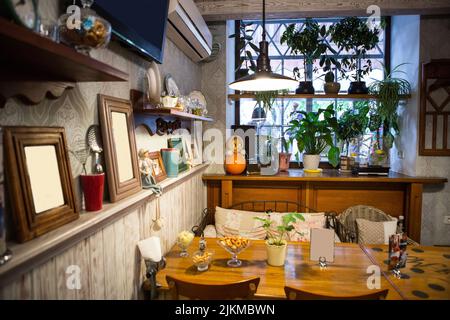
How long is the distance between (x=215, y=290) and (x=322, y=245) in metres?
0.80

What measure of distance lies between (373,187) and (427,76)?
3.91 feet

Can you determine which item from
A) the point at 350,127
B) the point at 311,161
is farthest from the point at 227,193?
the point at 350,127

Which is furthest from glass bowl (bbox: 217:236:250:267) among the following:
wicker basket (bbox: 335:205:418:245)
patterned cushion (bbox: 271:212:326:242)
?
wicker basket (bbox: 335:205:418:245)

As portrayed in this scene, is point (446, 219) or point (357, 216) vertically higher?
point (357, 216)

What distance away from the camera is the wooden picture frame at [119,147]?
4.27ft

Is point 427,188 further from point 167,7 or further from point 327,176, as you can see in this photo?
point 167,7

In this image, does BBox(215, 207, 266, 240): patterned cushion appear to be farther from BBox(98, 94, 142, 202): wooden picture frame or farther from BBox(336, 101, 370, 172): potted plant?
BBox(98, 94, 142, 202): wooden picture frame

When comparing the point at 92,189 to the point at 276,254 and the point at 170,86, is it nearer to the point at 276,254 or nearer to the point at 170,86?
the point at 276,254

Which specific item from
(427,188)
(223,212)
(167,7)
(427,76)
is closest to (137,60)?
(167,7)

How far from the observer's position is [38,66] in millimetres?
843

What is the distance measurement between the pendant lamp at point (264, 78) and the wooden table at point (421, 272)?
3.91ft

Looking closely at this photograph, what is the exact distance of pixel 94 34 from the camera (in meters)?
0.96

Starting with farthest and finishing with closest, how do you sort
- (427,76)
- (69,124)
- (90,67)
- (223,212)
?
(427,76) → (223,212) → (69,124) → (90,67)
